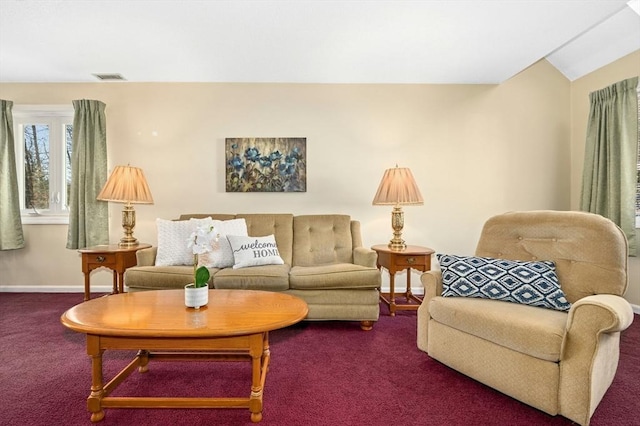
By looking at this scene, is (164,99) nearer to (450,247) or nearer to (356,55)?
(356,55)

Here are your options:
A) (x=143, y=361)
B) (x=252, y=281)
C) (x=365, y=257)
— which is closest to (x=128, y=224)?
(x=252, y=281)

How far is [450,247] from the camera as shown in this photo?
12.1 ft

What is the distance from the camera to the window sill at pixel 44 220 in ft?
11.9

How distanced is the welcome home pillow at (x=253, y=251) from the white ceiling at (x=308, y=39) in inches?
68.1

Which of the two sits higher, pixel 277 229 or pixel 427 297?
pixel 277 229

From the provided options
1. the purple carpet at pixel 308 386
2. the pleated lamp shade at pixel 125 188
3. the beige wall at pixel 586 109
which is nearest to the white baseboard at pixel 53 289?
the purple carpet at pixel 308 386

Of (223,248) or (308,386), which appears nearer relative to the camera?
(308,386)

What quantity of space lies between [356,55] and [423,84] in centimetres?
105

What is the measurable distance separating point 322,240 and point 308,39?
1.81 m

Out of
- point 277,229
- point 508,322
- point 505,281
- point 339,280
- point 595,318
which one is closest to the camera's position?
point 595,318

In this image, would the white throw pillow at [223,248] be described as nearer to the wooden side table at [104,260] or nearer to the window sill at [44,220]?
the wooden side table at [104,260]

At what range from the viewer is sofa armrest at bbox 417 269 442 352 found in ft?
A: 6.66

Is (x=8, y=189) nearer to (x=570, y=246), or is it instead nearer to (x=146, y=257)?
(x=146, y=257)

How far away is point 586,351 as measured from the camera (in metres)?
1.38
